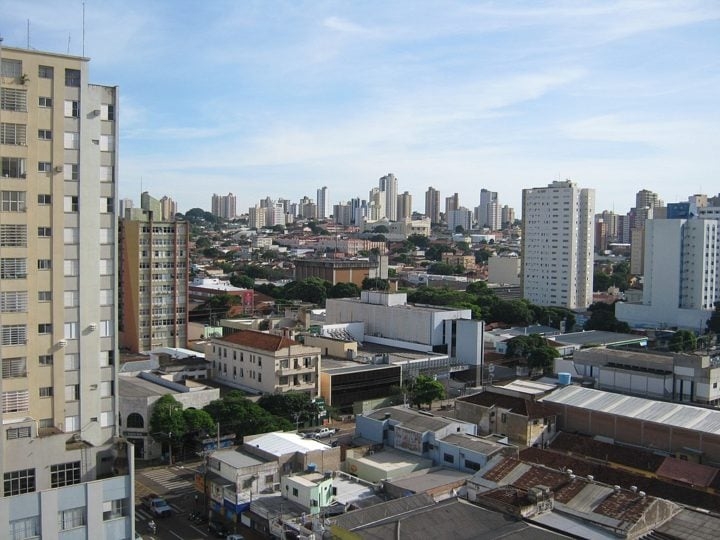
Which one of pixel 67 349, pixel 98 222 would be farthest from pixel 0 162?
→ pixel 67 349

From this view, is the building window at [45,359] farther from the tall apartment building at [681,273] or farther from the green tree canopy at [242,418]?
the tall apartment building at [681,273]

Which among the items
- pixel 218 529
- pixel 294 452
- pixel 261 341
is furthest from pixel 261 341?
pixel 218 529

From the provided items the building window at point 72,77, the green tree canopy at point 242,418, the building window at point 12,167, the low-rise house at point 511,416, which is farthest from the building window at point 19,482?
the low-rise house at point 511,416

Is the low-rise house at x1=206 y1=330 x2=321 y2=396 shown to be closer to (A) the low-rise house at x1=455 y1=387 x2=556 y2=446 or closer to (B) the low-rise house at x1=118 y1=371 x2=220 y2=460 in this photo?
(B) the low-rise house at x1=118 y1=371 x2=220 y2=460

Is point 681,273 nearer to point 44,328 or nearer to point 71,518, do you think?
point 44,328

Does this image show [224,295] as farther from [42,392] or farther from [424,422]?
[42,392]
